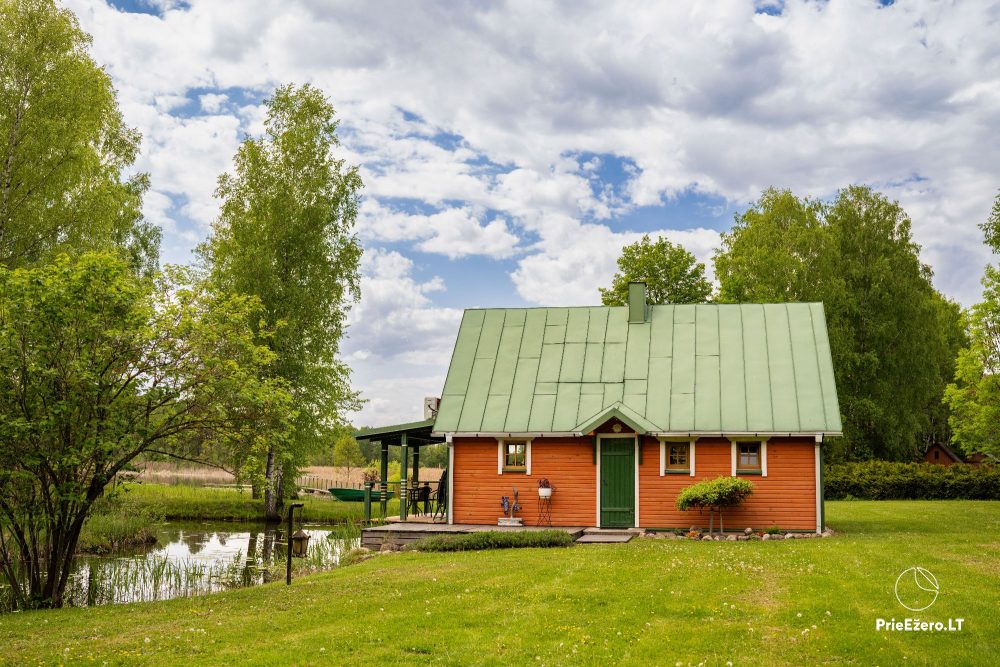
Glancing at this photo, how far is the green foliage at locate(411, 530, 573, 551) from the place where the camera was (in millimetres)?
18484

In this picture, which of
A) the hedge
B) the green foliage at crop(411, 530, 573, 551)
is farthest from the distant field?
the green foliage at crop(411, 530, 573, 551)

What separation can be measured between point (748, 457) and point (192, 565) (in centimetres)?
1365

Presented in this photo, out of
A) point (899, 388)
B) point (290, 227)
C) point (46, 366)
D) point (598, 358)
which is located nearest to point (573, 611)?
point (46, 366)

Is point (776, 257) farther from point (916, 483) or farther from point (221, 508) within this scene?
point (221, 508)

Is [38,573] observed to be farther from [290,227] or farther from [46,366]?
[290,227]

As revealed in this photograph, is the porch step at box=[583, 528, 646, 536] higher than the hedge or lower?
lower

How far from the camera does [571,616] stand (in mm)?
11148

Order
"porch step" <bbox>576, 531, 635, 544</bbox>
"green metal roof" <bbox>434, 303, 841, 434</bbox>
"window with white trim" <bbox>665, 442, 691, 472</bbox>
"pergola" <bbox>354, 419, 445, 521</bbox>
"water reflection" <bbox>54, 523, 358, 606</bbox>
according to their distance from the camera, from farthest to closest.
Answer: "pergola" <bbox>354, 419, 445, 521</bbox> → "window with white trim" <bbox>665, 442, 691, 472</bbox> → "green metal roof" <bbox>434, 303, 841, 434</bbox> → "porch step" <bbox>576, 531, 635, 544</bbox> → "water reflection" <bbox>54, 523, 358, 606</bbox>

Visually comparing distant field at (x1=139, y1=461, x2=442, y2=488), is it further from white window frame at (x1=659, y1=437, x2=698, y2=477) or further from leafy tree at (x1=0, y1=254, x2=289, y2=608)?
leafy tree at (x1=0, y1=254, x2=289, y2=608)

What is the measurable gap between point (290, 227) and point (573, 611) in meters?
23.3

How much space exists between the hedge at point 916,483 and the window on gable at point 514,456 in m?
17.9

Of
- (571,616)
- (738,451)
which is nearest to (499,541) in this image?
(738,451)

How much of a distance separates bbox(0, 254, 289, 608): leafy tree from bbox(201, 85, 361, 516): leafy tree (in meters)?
15.8

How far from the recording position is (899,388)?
143 ft
